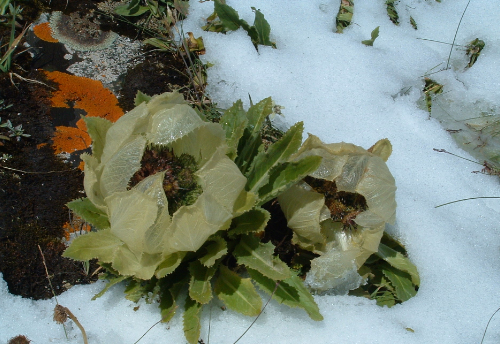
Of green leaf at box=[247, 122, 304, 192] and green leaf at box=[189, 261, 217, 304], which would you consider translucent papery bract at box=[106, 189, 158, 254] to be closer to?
green leaf at box=[189, 261, 217, 304]

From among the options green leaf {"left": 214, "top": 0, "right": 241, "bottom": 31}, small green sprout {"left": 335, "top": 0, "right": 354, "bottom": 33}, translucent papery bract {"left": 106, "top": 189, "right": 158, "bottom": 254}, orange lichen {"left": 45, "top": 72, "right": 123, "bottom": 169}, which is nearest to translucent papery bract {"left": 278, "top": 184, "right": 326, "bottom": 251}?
translucent papery bract {"left": 106, "top": 189, "right": 158, "bottom": 254}

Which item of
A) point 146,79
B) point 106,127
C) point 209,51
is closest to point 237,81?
point 209,51

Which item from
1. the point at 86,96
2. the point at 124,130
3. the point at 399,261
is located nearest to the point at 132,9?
the point at 86,96

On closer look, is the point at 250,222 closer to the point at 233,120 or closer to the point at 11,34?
the point at 233,120

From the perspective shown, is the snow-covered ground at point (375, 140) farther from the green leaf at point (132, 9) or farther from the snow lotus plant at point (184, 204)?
the green leaf at point (132, 9)

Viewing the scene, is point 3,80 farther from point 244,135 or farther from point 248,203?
point 248,203

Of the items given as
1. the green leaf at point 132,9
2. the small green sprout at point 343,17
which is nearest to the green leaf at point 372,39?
the small green sprout at point 343,17
